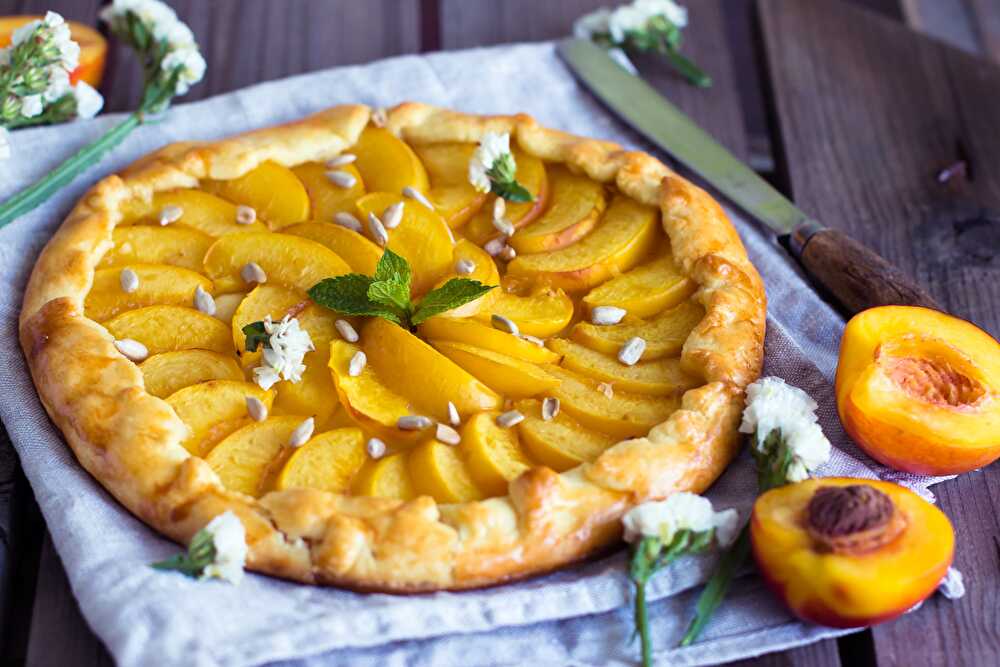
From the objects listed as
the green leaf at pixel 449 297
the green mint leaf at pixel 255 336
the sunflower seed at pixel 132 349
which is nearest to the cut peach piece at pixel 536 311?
the green leaf at pixel 449 297

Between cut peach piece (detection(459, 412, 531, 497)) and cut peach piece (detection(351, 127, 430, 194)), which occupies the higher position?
cut peach piece (detection(351, 127, 430, 194))

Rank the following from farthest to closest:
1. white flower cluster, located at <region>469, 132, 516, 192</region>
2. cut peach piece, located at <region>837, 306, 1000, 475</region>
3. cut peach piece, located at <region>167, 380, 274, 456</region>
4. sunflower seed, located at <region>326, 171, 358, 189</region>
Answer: sunflower seed, located at <region>326, 171, 358, 189</region>, white flower cluster, located at <region>469, 132, 516, 192</region>, cut peach piece, located at <region>167, 380, 274, 456</region>, cut peach piece, located at <region>837, 306, 1000, 475</region>

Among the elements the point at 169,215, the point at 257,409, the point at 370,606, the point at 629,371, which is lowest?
the point at 370,606

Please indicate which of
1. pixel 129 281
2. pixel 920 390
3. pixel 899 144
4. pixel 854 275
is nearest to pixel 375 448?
pixel 129 281

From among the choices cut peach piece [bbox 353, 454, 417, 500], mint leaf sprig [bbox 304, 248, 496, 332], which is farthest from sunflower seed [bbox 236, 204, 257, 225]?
cut peach piece [bbox 353, 454, 417, 500]

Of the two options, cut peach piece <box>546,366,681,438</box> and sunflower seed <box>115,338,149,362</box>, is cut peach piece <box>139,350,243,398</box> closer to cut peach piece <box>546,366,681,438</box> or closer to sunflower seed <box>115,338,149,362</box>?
sunflower seed <box>115,338,149,362</box>

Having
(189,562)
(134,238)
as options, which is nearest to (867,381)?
(189,562)

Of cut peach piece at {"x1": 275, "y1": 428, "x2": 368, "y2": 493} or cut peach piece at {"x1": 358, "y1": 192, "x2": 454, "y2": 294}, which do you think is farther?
cut peach piece at {"x1": 358, "y1": 192, "x2": 454, "y2": 294}

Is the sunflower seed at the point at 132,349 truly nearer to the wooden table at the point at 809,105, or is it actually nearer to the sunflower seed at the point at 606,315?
the wooden table at the point at 809,105

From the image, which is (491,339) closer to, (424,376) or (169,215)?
(424,376)
